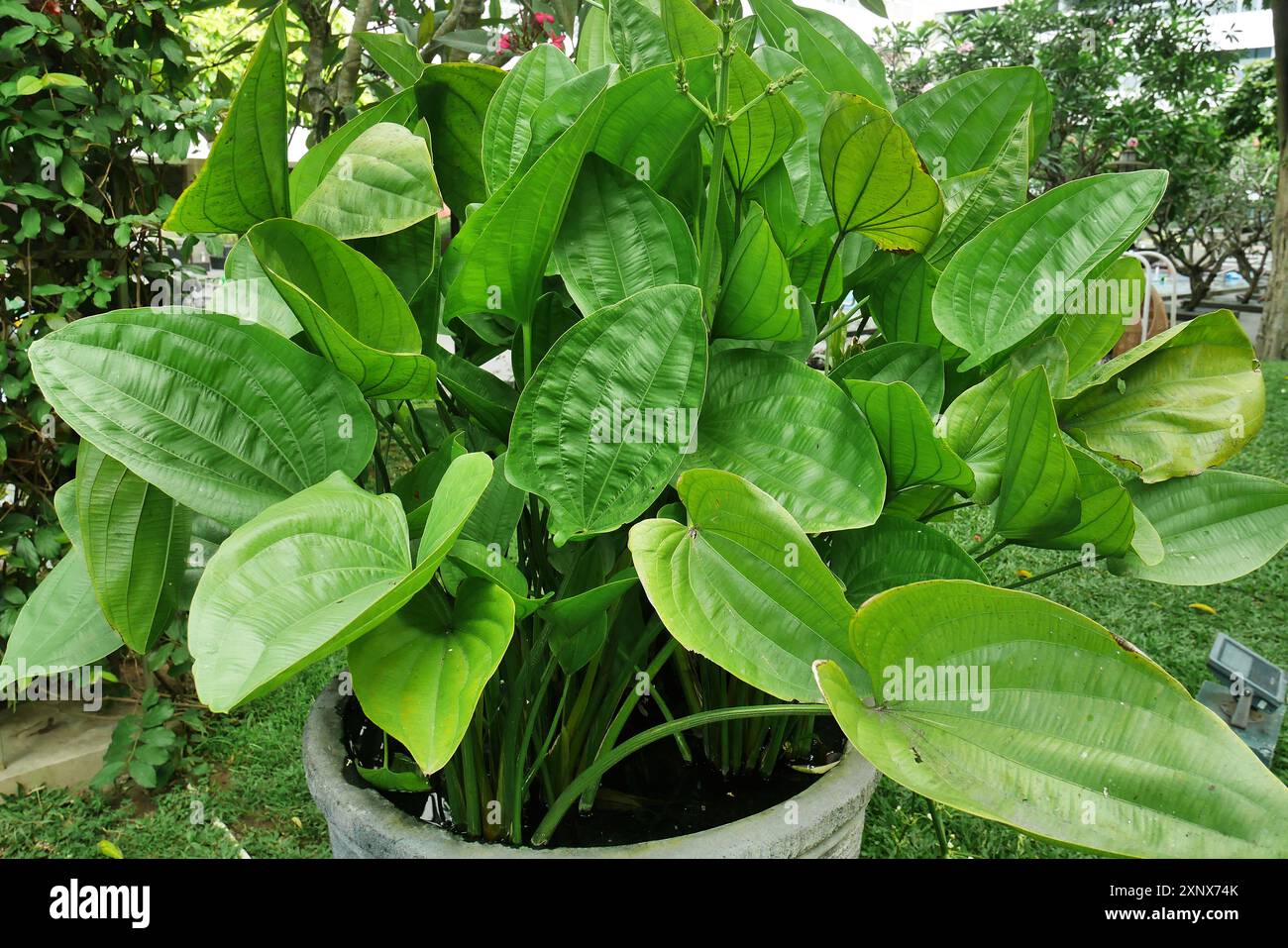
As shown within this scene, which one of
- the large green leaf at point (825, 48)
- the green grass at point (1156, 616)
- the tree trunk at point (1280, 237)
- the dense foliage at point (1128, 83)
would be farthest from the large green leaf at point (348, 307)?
the dense foliage at point (1128, 83)

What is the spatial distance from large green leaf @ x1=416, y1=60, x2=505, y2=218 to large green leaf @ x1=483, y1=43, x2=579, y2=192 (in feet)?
0.16

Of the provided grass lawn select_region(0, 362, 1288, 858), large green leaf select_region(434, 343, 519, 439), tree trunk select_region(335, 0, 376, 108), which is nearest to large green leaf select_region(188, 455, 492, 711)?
large green leaf select_region(434, 343, 519, 439)

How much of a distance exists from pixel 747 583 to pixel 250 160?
1.46ft

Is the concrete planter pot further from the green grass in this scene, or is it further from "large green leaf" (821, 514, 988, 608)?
the green grass

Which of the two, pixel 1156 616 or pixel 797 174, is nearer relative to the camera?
pixel 797 174

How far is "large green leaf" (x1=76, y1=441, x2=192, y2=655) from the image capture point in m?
0.67

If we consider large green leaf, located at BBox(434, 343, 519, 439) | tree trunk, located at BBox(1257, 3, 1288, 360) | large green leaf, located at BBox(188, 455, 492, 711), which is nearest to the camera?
large green leaf, located at BBox(188, 455, 492, 711)

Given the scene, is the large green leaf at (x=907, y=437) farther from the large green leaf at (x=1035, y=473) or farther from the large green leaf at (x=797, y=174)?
the large green leaf at (x=797, y=174)

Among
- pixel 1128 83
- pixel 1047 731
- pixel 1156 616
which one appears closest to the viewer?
pixel 1047 731

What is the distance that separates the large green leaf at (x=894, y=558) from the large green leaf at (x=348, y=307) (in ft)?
1.14

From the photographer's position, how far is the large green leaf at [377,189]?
65cm

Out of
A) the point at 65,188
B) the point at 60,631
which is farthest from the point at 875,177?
the point at 65,188

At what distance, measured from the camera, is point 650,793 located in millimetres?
887

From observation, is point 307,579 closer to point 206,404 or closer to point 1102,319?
point 206,404
